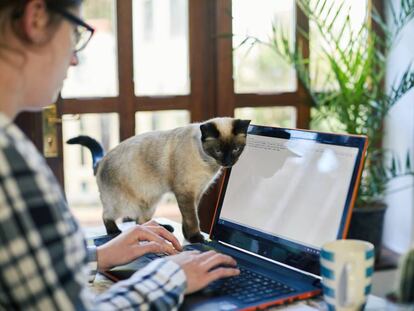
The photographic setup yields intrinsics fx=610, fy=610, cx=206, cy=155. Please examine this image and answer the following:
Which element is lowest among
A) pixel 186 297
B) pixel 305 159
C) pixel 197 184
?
pixel 186 297

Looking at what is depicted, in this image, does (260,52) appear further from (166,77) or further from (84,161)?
(84,161)

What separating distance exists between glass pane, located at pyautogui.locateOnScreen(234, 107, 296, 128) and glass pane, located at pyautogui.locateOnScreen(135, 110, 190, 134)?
10.4 inches

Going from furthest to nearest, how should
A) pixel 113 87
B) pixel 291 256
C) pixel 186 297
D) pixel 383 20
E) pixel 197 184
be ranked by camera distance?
pixel 383 20 < pixel 113 87 < pixel 197 184 < pixel 291 256 < pixel 186 297

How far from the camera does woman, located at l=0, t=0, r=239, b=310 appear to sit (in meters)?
0.75

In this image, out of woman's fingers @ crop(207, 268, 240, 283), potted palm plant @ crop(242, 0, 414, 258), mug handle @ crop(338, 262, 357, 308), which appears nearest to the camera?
mug handle @ crop(338, 262, 357, 308)

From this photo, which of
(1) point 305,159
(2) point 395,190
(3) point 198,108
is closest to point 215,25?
(3) point 198,108

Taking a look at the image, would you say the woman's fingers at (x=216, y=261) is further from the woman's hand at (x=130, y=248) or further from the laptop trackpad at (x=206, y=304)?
the woman's hand at (x=130, y=248)

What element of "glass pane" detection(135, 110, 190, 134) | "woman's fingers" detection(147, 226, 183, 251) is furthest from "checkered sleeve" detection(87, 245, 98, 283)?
"glass pane" detection(135, 110, 190, 134)

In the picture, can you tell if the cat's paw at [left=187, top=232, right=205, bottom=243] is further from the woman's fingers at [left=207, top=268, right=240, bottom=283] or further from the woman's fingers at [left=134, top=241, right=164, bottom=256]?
the woman's fingers at [left=207, top=268, right=240, bottom=283]

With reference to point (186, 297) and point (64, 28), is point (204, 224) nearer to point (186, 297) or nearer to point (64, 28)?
point (186, 297)

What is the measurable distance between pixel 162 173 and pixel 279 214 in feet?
1.59

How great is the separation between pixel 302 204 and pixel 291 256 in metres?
0.11

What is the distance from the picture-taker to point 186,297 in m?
1.11

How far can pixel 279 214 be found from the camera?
4.36ft
